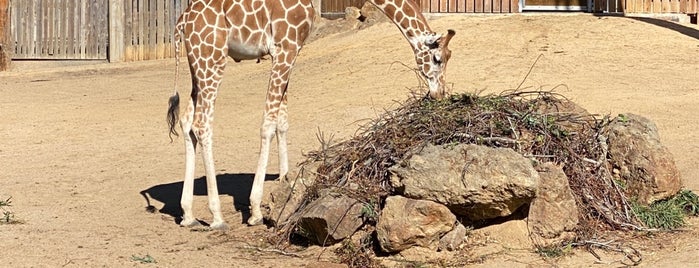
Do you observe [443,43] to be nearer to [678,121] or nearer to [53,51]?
[678,121]

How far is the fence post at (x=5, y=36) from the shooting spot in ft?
63.6

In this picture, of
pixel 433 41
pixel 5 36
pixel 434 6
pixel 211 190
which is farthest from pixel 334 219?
pixel 5 36

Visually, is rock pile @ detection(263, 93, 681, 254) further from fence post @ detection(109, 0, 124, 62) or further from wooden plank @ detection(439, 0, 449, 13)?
fence post @ detection(109, 0, 124, 62)

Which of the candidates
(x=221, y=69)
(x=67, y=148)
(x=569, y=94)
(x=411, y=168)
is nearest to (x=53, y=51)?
(x=67, y=148)

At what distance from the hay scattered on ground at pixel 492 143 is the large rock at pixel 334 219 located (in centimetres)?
10

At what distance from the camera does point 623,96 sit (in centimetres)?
1356

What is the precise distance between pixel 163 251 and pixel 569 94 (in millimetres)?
6618

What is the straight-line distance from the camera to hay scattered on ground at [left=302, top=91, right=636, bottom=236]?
833cm

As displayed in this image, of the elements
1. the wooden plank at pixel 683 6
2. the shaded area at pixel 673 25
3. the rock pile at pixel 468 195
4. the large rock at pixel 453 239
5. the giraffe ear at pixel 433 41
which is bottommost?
the large rock at pixel 453 239

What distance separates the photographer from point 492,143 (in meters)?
8.32

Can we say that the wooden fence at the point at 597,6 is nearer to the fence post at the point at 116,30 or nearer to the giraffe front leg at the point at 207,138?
the fence post at the point at 116,30

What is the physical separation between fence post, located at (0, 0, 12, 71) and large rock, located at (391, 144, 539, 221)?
13.0 m

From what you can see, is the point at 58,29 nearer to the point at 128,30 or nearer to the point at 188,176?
the point at 128,30

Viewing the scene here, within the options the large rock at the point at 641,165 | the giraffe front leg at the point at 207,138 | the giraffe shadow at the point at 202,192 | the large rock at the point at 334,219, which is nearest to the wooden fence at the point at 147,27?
the giraffe shadow at the point at 202,192
